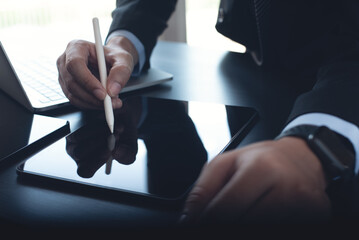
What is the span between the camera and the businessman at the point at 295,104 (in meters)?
0.35

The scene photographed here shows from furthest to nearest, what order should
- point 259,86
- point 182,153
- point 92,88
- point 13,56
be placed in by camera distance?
point 13,56 < point 259,86 < point 92,88 < point 182,153

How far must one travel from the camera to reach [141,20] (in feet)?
3.27

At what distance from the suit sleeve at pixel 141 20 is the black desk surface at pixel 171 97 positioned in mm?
73

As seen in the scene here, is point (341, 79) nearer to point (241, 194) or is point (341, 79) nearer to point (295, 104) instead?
point (295, 104)

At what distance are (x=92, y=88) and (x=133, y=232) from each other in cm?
33

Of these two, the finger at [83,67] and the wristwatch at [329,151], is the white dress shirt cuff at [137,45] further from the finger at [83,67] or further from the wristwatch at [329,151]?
the wristwatch at [329,151]

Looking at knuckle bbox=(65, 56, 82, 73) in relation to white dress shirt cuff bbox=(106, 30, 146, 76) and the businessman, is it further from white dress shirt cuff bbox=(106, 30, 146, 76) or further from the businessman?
white dress shirt cuff bbox=(106, 30, 146, 76)

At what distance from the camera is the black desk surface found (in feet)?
1.34

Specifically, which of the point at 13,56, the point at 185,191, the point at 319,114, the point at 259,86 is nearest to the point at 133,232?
the point at 185,191

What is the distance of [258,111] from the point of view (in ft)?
2.24

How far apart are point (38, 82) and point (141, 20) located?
330mm

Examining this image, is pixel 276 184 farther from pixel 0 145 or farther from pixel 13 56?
pixel 13 56

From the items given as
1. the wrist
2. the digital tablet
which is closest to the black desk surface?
the digital tablet

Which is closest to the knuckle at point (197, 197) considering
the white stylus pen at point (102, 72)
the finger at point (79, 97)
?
the white stylus pen at point (102, 72)
